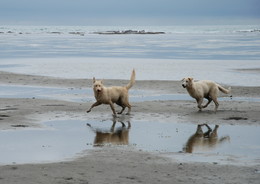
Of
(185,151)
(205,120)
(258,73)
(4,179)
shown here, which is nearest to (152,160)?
(185,151)

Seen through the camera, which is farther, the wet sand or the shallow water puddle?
the shallow water puddle

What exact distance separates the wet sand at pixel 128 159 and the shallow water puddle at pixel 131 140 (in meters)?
0.49

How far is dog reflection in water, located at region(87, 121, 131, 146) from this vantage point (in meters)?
11.5

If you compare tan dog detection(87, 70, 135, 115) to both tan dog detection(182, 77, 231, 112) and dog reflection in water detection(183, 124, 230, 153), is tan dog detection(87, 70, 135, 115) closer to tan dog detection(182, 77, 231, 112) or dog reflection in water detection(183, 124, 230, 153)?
tan dog detection(182, 77, 231, 112)

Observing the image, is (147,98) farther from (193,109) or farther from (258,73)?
(258,73)

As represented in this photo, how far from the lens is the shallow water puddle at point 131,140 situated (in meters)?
10.2

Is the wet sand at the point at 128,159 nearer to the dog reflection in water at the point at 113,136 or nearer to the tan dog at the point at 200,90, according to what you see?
the tan dog at the point at 200,90

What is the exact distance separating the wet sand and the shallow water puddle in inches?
19.3

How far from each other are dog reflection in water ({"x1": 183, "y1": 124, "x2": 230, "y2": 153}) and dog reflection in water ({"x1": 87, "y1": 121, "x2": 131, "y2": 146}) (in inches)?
54.3

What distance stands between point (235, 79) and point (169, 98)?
742 cm

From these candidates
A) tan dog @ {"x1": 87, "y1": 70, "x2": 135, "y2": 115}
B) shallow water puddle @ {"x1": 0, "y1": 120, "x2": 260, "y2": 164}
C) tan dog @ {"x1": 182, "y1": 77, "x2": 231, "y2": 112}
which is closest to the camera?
shallow water puddle @ {"x1": 0, "y1": 120, "x2": 260, "y2": 164}

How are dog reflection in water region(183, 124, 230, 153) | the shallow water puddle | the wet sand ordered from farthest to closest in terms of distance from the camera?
1. dog reflection in water region(183, 124, 230, 153)
2. the shallow water puddle
3. the wet sand

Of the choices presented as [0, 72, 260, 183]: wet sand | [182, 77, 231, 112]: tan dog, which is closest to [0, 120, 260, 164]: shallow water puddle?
[0, 72, 260, 183]: wet sand

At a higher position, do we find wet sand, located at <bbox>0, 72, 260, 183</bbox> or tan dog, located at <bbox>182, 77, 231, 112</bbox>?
tan dog, located at <bbox>182, 77, 231, 112</bbox>
